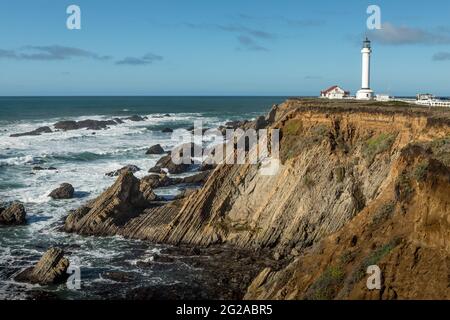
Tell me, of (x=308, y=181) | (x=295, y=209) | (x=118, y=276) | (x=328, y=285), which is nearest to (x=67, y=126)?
(x=308, y=181)

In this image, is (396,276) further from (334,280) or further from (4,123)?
(4,123)

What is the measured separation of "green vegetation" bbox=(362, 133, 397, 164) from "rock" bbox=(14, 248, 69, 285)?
20.3 metres

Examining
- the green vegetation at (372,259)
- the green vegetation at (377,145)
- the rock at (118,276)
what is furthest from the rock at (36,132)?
the green vegetation at (372,259)

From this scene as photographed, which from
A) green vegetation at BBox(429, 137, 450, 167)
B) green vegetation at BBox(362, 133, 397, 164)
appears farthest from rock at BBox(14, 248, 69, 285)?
green vegetation at BBox(362, 133, 397, 164)

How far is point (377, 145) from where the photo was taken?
3734cm

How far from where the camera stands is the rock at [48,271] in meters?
29.8

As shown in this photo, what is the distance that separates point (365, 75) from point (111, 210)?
34331 mm

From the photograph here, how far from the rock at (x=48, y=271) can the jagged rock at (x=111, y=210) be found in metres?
7.90

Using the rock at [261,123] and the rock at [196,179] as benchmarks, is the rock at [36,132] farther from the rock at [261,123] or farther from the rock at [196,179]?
the rock at [196,179]

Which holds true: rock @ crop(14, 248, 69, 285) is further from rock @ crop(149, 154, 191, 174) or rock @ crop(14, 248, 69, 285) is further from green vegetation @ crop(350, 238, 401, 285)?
rock @ crop(149, 154, 191, 174)

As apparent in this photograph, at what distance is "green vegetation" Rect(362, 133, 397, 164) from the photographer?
36.8m

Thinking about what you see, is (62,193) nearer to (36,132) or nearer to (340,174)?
(340,174)

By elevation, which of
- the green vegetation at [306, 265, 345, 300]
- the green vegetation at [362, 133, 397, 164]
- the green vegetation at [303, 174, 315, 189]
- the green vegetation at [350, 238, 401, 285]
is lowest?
the green vegetation at [306, 265, 345, 300]
